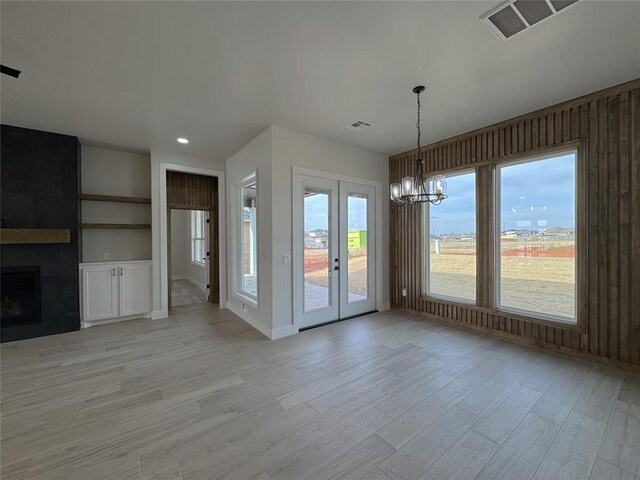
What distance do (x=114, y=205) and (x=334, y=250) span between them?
4.27 m

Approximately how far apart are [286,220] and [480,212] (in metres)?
3.00

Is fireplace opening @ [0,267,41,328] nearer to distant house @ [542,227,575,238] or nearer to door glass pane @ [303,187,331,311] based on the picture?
door glass pane @ [303,187,331,311]

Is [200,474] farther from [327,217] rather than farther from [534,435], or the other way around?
[327,217]

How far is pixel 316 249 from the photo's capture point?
171 inches

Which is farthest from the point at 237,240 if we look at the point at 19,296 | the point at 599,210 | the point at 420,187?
the point at 599,210

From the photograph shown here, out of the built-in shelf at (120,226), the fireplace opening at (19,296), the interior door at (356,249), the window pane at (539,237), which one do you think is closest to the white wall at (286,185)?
the interior door at (356,249)

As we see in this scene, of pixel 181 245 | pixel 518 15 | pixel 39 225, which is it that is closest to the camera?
pixel 518 15

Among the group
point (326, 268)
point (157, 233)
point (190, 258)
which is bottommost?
point (190, 258)

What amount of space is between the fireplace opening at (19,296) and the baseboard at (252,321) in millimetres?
2831

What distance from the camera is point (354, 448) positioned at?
1830 millimetres

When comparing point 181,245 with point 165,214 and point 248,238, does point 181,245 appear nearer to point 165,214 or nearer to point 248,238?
point 165,214

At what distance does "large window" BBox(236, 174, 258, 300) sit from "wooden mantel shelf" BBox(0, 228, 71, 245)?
2605 mm

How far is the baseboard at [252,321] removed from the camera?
12.9 feet

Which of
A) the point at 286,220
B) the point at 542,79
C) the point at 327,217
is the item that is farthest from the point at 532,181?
the point at 286,220
